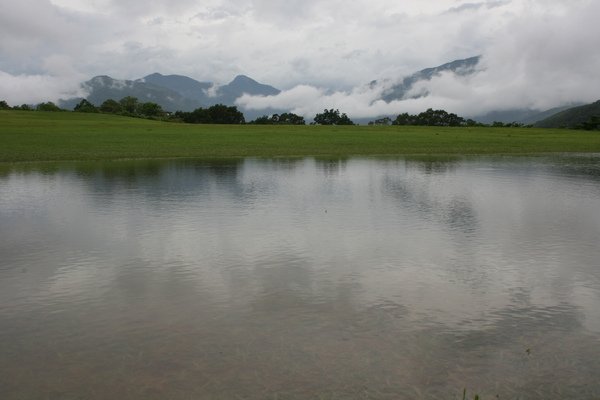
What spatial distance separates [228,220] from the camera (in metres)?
16.2

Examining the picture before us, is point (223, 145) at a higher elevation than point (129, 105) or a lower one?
lower

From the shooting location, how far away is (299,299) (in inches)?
363

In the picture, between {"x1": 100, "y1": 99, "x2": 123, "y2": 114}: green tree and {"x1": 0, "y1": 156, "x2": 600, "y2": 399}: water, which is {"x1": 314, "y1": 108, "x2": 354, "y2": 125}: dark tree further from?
{"x1": 0, "y1": 156, "x2": 600, "y2": 399}: water

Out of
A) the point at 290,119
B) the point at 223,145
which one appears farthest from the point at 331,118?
the point at 223,145

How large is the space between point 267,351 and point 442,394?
7.56 feet

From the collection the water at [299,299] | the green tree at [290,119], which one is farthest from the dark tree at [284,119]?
the water at [299,299]

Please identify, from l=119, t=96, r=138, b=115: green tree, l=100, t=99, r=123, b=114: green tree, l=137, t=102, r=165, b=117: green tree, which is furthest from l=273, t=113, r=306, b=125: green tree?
l=119, t=96, r=138, b=115: green tree

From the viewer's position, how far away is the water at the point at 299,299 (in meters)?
6.56

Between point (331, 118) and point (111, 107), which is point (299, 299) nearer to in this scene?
point (331, 118)

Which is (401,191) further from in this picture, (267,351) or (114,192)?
(267,351)

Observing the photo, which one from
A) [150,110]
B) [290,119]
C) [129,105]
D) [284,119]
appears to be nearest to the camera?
[284,119]

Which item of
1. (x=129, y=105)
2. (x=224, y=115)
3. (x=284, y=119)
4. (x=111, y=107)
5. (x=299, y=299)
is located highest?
(x=129, y=105)

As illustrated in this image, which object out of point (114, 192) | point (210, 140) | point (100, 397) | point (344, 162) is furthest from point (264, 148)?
point (100, 397)

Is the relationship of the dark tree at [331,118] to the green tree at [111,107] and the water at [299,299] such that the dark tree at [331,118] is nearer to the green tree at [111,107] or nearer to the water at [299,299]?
the green tree at [111,107]
